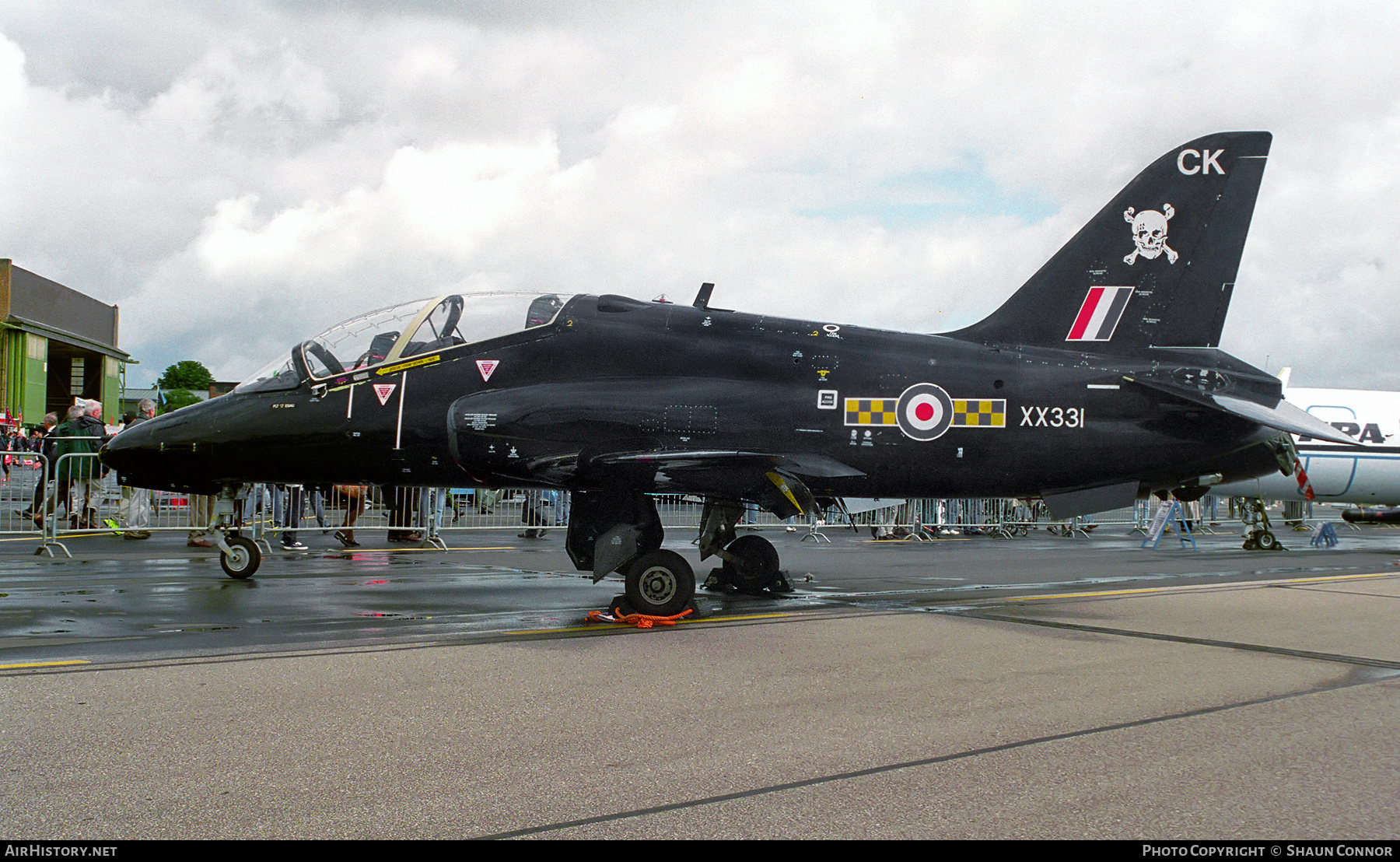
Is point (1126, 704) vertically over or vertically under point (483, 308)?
under

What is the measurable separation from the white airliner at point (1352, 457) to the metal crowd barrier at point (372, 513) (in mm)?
2145

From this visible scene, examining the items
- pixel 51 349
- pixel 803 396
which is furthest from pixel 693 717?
pixel 51 349

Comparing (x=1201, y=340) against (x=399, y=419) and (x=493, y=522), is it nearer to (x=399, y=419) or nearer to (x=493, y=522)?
(x=399, y=419)

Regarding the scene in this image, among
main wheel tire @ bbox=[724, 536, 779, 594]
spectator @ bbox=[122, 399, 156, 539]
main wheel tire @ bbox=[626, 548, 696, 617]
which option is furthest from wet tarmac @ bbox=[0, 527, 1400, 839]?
spectator @ bbox=[122, 399, 156, 539]

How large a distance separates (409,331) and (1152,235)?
6.74 meters

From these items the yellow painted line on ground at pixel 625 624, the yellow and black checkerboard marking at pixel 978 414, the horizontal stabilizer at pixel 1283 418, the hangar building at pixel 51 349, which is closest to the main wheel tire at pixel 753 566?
the yellow painted line on ground at pixel 625 624

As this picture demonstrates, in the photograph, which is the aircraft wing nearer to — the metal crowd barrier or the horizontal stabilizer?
the horizontal stabilizer

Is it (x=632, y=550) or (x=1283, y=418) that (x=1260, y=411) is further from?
(x=632, y=550)

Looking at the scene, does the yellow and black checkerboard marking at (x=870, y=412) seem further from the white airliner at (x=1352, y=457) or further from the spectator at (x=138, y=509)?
the white airliner at (x=1352, y=457)

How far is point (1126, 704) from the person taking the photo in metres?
5.39

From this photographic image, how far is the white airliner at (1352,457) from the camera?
2062 centimetres
